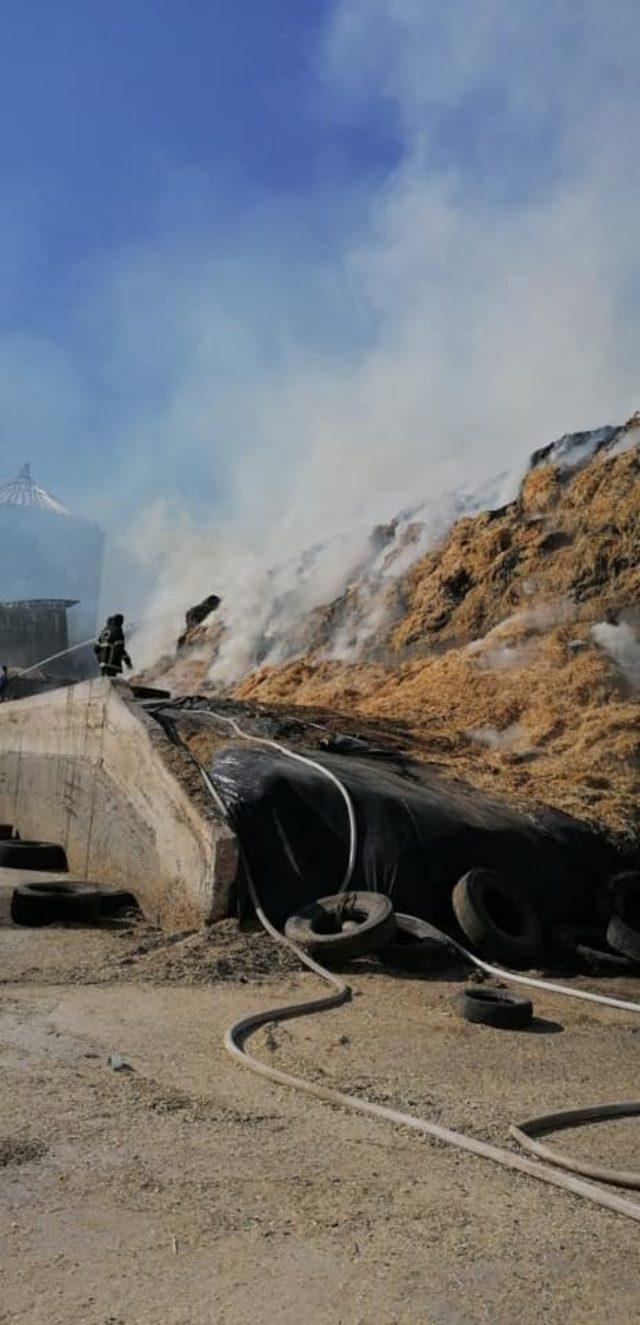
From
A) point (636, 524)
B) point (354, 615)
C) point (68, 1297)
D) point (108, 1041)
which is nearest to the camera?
point (68, 1297)

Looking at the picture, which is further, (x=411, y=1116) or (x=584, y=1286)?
(x=411, y=1116)

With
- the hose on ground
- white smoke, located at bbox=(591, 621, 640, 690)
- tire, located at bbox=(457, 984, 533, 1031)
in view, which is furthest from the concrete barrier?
white smoke, located at bbox=(591, 621, 640, 690)

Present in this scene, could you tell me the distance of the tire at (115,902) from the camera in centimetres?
922

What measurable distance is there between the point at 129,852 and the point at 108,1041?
5126 mm

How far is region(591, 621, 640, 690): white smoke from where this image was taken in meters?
15.8

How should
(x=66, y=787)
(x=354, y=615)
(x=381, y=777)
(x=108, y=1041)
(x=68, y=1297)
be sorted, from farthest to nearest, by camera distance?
(x=354, y=615) < (x=66, y=787) < (x=381, y=777) < (x=108, y=1041) < (x=68, y=1297)

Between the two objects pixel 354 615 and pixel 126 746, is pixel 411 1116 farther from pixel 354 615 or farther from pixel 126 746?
pixel 354 615

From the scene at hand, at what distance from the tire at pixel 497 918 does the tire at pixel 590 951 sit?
333 millimetres

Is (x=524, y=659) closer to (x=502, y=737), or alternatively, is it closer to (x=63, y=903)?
(x=502, y=737)

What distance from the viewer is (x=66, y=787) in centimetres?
1259

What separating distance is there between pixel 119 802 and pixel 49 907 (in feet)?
5.89

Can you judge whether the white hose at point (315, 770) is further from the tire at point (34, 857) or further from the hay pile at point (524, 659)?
the tire at point (34, 857)

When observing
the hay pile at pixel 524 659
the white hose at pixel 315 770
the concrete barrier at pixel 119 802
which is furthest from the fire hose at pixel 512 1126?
the hay pile at pixel 524 659

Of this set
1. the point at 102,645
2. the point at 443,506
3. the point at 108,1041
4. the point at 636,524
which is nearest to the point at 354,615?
the point at 443,506
